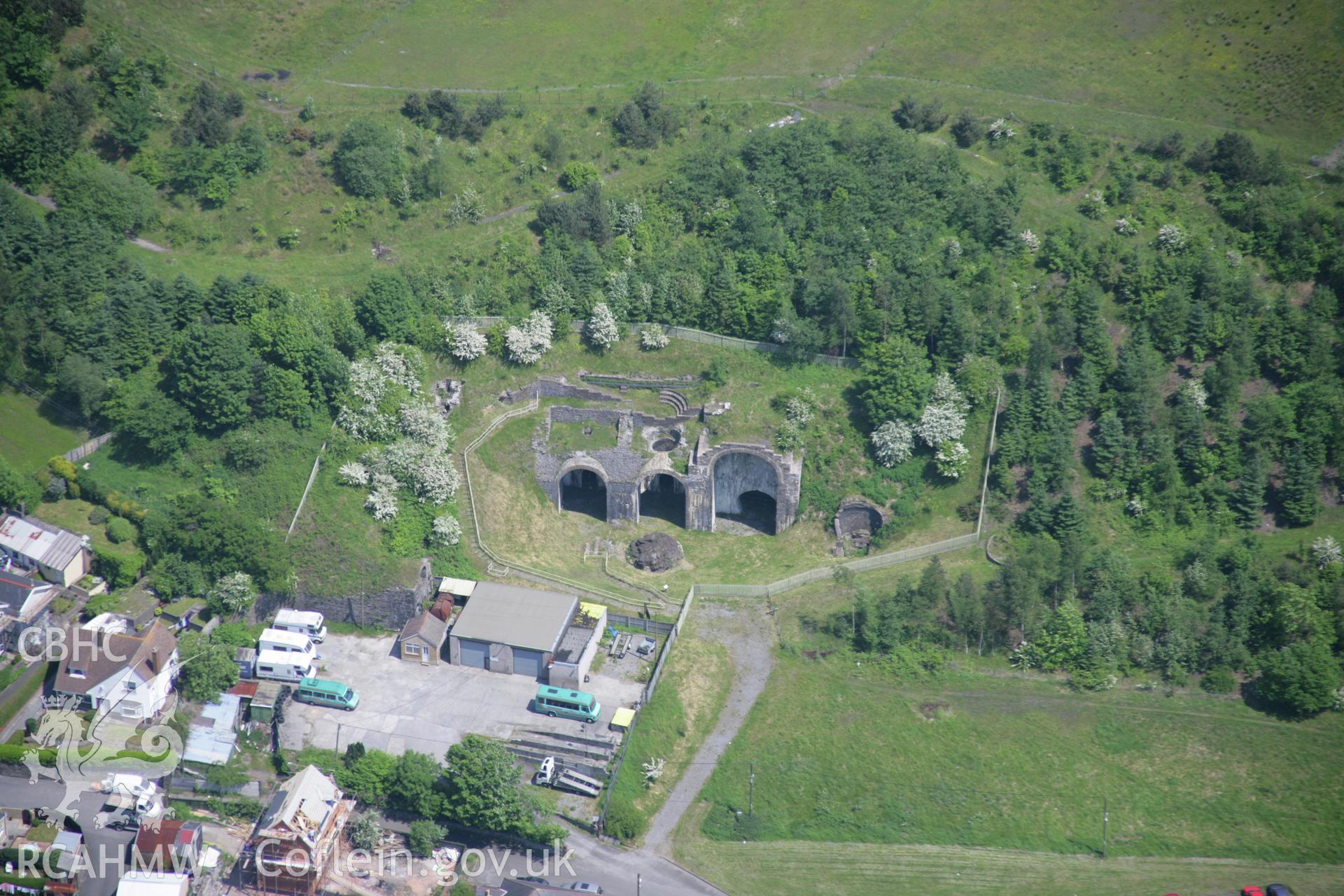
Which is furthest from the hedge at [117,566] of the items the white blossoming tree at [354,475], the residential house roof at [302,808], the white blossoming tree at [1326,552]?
the white blossoming tree at [1326,552]

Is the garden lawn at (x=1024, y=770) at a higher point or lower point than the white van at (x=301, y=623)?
lower

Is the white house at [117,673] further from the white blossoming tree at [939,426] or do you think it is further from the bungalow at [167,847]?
the white blossoming tree at [939,426]

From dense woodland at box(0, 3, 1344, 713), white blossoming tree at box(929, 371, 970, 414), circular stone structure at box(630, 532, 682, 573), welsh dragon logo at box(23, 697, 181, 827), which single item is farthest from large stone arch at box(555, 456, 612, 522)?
welsh dragon logo at box(23, 697, 181, 827)

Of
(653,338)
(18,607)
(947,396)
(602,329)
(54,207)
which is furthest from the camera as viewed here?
(54,207)

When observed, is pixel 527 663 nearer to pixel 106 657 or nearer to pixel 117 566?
pixel 106 657

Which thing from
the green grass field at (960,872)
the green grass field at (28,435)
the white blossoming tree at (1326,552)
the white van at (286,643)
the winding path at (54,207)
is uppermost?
the winding path at (54,207)

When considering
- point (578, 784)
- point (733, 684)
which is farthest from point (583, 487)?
point (578, 784)
